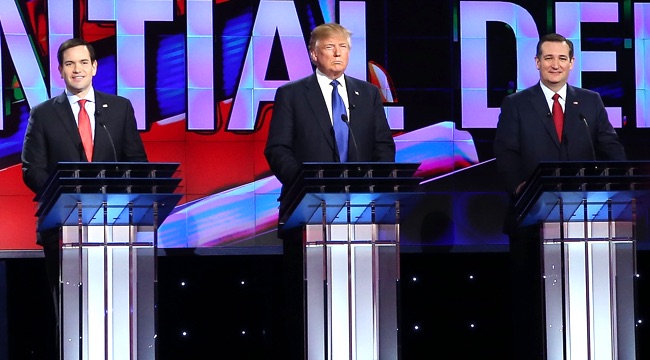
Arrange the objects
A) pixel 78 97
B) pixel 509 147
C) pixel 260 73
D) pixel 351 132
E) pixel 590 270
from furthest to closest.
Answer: pixel 260 73
pixel 509 147
pixel 78 97
pixel 351 132
pixel 590 270

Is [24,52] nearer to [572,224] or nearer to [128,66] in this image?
[128,66]

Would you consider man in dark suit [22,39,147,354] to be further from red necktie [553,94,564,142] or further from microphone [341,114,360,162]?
red necktie [553,94,564,142]

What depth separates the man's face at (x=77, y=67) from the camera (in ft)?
19.7

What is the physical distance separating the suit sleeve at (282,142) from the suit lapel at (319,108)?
10 cm

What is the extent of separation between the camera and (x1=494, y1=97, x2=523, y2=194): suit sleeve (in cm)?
623

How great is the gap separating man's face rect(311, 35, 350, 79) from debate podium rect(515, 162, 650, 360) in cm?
109

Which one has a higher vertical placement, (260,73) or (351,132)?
(260,73)

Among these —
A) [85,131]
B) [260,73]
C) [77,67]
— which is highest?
[260,73]

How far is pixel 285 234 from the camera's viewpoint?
581 cm

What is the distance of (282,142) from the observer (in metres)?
6.08

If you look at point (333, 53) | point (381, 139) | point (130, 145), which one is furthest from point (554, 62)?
point (130, 145)

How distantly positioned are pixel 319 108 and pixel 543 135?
107cm

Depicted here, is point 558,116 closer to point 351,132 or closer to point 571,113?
point 571,113

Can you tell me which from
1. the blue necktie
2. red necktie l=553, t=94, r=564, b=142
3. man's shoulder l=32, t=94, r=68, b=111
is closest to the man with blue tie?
the blue necktie
